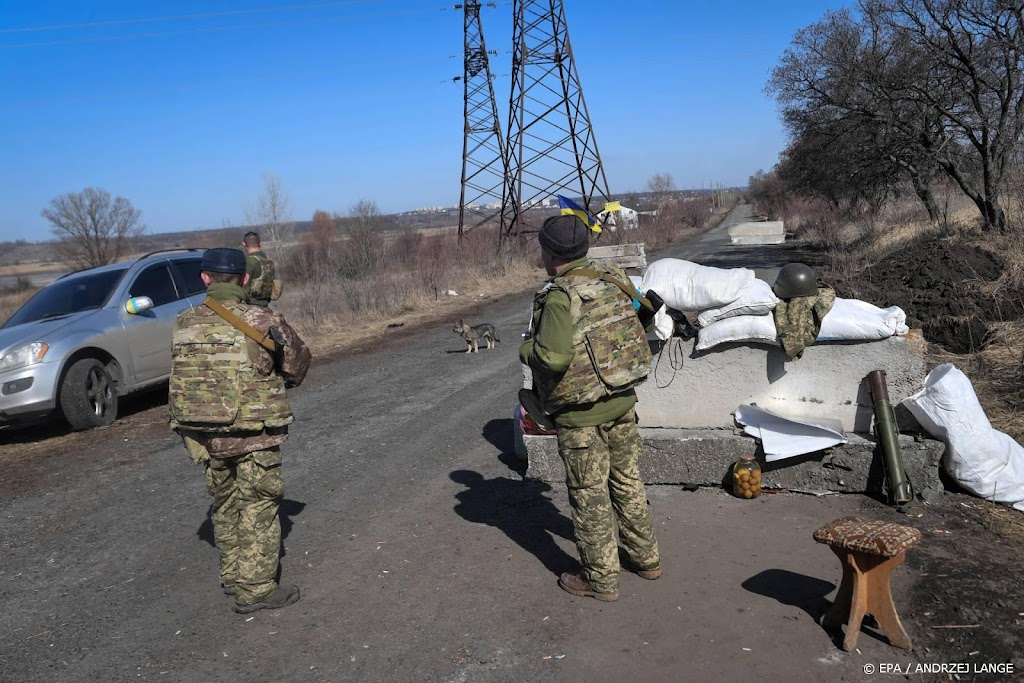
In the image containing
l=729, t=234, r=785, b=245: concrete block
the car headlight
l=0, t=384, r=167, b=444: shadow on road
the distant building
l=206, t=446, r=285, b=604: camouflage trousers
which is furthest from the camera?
l=729, t=234, r=785, b=245: concrete block

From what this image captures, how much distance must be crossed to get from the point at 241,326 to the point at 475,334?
25.9 ft

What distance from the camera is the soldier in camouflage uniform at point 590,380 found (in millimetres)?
3611

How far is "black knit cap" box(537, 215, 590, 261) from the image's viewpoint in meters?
3.72

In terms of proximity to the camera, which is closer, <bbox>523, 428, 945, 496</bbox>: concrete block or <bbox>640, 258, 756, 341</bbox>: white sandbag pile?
<bbox>523, 428, 945, 496</bbox>: concrete block

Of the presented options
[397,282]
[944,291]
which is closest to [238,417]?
[944,291]

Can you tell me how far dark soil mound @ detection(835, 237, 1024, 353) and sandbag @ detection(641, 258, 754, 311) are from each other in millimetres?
5217

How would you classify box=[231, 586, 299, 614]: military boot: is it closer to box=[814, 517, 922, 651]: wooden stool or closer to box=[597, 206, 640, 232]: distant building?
box=[814, 517, 922, 651]: wooden stool

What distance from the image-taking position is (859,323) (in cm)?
490

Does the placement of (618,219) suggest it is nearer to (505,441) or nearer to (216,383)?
(505,441)

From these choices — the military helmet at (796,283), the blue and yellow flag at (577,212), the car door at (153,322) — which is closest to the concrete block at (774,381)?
the military helmet at (796,283)

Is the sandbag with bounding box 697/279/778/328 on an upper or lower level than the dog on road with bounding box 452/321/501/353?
upper

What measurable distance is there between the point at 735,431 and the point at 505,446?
209 centimetres

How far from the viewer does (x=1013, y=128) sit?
1834 centimetres

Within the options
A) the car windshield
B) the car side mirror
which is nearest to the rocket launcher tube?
the car side mirror
